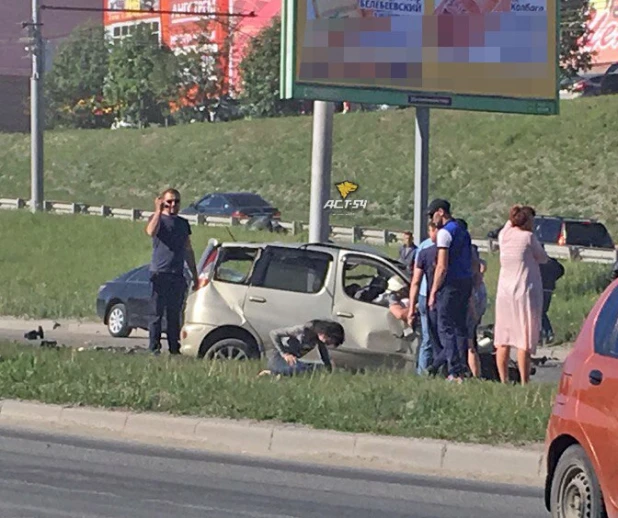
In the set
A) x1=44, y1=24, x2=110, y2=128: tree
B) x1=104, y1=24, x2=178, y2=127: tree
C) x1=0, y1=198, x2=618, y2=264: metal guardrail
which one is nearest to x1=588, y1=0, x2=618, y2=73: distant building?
x1=104, y1=24, x2=178, y2=127: tree

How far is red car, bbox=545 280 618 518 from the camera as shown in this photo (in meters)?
6.60

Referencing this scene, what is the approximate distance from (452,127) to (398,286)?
43759 mm

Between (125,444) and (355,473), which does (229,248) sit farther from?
(355,473)

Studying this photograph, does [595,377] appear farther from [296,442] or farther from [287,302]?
[287,302]

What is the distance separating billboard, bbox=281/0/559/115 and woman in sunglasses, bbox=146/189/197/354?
478 centimetres

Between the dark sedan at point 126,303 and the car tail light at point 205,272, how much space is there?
6.92 metres

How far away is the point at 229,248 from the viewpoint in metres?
14.9

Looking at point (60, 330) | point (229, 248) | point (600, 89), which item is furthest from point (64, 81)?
point (229, 248)

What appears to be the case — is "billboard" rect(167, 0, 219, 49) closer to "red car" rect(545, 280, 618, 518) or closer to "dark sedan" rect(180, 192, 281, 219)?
"dark sedan" rect(180, 192, 281, 219)

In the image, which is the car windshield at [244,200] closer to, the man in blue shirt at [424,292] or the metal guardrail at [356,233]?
the metal guardrail at [356,233]

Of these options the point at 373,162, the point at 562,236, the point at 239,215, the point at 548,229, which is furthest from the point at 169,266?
the point at 373,162

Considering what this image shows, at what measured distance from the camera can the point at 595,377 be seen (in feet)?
22.5

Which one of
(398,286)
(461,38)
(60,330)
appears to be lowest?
(60,330)

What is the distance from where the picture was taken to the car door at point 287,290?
47.5 feet
